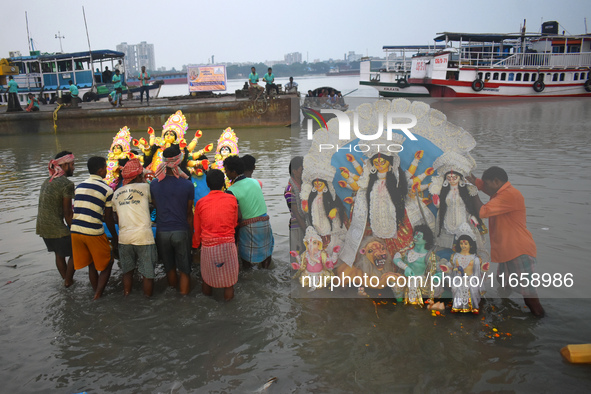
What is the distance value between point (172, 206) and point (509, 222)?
3.23m

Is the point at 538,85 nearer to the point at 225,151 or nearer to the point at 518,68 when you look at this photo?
the point at 518,68

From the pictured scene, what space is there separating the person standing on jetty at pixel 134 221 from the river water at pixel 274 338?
1.48ft

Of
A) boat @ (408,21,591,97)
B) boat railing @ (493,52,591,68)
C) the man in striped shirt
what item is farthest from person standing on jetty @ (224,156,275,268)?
boat railing @ (493,52,591,68)

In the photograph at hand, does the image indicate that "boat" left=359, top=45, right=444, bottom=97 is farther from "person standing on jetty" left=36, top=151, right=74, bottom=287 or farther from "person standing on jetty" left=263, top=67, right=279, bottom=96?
"person standing on jetty" left=36, top=151, right=74, bottom=287

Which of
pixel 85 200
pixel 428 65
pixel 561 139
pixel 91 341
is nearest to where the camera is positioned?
pixel 91 341

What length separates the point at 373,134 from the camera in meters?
4.22

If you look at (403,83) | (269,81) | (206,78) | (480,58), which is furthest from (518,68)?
(206,78)

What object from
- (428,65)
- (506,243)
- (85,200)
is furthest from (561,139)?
(428,65)

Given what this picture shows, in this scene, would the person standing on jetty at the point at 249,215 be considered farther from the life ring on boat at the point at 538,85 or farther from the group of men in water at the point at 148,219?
the life ring on boat at the point at 538,85

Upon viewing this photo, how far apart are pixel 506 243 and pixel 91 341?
3837mm

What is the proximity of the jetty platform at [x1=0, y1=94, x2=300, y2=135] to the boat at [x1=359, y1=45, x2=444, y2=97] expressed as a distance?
1596 cm

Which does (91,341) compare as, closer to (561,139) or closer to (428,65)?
(561,139)

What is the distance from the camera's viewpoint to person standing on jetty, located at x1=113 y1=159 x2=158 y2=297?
457cm

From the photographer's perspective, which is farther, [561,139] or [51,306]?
[561,139]
